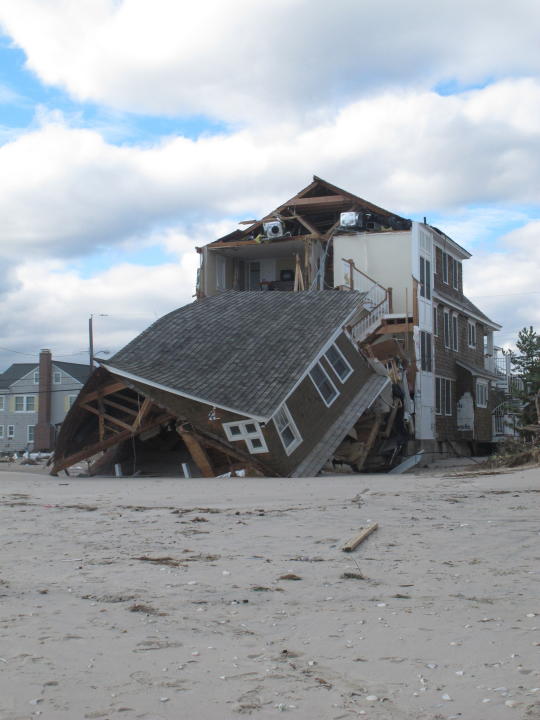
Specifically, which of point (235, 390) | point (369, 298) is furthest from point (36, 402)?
point (235, 390)

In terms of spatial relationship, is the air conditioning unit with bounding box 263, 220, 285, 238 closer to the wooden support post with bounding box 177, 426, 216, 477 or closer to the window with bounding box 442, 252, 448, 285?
the window with bounding box 442, 252, 448, 285

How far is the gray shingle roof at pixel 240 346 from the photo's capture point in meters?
21.9

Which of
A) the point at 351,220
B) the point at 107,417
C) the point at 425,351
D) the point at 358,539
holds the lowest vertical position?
the point at 358,539

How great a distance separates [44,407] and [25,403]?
3.72 m

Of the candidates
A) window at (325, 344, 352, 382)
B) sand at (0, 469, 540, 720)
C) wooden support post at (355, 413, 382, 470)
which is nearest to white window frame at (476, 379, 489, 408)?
wooden support post at (355, 413, 382, 470)

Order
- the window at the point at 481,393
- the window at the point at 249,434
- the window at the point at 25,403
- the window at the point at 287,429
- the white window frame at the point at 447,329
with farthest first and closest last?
the window at the point at 25,403 → the window at the point at 481,393 → the white window frame at the point at 447,329 → the window at the point at 287,429 → the window at the point at 249,434

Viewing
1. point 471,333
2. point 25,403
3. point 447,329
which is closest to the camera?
point 447,329

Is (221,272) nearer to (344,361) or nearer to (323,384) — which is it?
(344,361)

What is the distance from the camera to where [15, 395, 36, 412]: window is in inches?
2773

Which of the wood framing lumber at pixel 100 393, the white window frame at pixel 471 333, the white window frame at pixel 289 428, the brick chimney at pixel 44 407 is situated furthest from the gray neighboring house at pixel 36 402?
the white window frame at pixel 289 428

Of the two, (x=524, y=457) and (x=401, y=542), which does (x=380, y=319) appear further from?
(x=401, y=542)

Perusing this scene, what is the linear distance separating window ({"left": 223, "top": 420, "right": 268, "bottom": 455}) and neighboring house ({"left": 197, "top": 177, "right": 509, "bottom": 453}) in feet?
31.5

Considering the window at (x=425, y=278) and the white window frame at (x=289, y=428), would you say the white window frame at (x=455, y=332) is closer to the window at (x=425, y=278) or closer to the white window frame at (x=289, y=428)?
the window at (x=425, y=278)

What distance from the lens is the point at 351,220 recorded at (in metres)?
35.4
